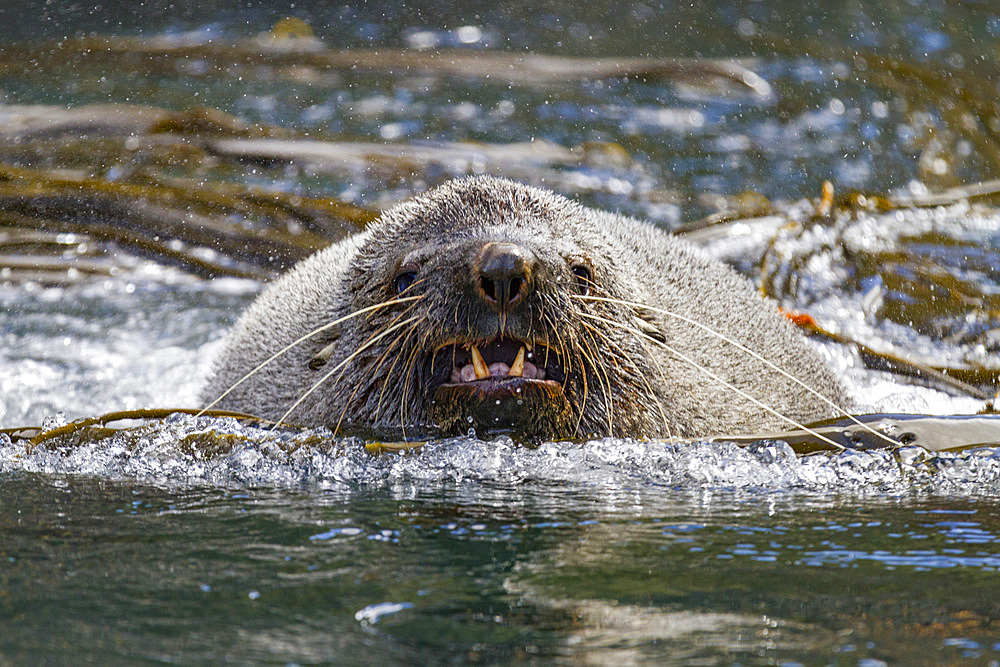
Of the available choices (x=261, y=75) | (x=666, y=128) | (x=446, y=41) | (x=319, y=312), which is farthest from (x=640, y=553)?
(x=446, y=41)

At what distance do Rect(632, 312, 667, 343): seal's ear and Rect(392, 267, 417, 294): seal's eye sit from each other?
1.00m

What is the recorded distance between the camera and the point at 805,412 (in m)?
6.09

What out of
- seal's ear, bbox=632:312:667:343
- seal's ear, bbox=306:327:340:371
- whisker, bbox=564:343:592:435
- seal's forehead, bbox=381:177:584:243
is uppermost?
seal's forehead, bbox=381:177:584:243

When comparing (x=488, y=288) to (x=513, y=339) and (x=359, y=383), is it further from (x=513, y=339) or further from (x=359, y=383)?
(x=359, y=383)

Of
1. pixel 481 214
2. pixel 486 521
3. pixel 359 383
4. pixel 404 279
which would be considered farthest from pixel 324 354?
pixel 486 521

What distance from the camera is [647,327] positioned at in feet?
16.8

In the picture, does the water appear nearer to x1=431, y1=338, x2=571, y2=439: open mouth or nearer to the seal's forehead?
x1=431, y1=338, x2=571, y2=439: open mouth

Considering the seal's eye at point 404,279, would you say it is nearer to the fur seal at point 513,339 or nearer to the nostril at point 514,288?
the fur seal at point 513,339

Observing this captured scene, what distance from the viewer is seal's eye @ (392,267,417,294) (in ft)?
15.9

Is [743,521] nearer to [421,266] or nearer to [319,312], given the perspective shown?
[421,266]

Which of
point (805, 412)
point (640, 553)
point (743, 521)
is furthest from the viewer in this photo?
point (805, 412)

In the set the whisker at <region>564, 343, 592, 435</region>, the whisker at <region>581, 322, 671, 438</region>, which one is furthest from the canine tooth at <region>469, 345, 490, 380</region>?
the whisker at <region>581, 322, 671, 438</region>

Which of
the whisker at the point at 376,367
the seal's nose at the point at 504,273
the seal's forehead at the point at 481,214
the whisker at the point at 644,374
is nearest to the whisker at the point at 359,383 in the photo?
the whisker at the point at 376,367

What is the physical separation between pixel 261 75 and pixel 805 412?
37.0ft
